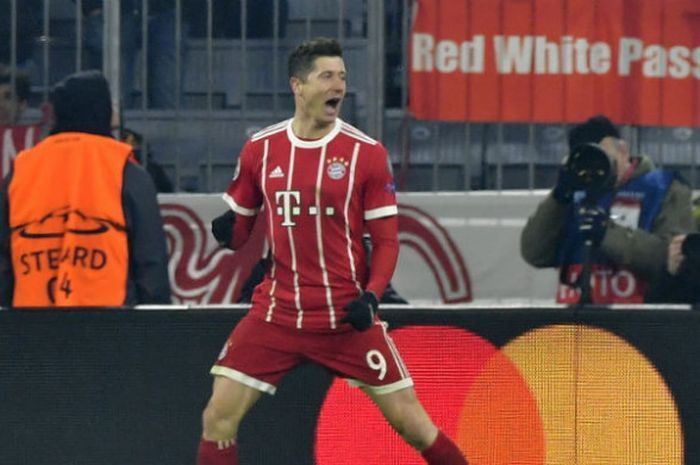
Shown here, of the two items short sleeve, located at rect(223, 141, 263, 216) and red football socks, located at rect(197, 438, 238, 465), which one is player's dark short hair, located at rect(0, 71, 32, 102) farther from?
red football socks, located at rect(197, 438, 238, 465)

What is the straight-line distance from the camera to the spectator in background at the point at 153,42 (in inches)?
360

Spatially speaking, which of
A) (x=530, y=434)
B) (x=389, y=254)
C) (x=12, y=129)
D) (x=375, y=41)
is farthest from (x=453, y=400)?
(x=12, y=129)

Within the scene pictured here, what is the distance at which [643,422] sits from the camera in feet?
24.4

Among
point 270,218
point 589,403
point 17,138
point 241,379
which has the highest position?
point 17,138

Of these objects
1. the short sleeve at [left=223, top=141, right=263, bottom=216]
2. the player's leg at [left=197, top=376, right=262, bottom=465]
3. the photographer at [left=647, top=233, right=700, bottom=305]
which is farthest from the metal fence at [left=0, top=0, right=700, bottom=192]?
the player's leg at [left=197, top=376, right=262, bottom=465]

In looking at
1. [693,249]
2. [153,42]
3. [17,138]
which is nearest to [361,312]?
[693,249]

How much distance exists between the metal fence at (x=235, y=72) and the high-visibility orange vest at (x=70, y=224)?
132cm

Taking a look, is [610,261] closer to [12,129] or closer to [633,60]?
[633,60]

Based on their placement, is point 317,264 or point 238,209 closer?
point 317,264

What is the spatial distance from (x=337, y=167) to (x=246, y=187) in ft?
1.33

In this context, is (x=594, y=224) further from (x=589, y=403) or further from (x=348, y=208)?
(x=348, y=208)

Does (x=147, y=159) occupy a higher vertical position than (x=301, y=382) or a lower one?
higher

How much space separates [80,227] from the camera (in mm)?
7832

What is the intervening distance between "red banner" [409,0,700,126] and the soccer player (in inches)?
95.1
